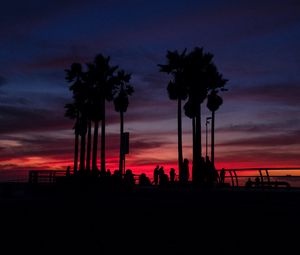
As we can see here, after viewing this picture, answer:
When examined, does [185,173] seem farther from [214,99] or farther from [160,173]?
[214,99]

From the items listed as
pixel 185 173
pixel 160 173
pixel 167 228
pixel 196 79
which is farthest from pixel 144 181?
pixel 167 228

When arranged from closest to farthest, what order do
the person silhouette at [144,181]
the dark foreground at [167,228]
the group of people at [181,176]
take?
the dark foreground at [167,228]
the group of people at [181,176]
the person silhouette at [144,181]

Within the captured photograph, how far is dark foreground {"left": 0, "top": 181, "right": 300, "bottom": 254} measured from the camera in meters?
11.7

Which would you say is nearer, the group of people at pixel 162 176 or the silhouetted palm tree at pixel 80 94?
the group of people at pixel 162 176

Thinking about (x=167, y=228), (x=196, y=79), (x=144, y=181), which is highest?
(x=196, y=79)

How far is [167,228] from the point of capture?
15.2 metres

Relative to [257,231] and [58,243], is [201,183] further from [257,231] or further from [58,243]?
[58,243]

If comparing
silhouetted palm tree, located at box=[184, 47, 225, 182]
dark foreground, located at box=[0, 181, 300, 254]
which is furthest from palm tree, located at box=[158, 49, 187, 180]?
dark foreground, located at box=[0, 181, 300, 254]

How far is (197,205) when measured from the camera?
22.9m

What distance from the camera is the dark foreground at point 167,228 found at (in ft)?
38.4

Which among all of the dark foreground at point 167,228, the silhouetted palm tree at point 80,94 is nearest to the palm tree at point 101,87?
the silhouetted palm tree at point 80,94

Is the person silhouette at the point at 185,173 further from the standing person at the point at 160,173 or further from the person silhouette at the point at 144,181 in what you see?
the person silhouette at the point at 144,181

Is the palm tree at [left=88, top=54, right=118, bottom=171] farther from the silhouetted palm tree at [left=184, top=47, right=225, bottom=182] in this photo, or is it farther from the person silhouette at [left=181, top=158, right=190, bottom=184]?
the person silhouette at [left=181, top=158, right=190, bottom=184]

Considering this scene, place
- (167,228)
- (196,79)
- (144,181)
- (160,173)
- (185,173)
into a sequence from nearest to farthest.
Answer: (167,228) → (185,173) → (160,173) → (144,181) → (196,79)
